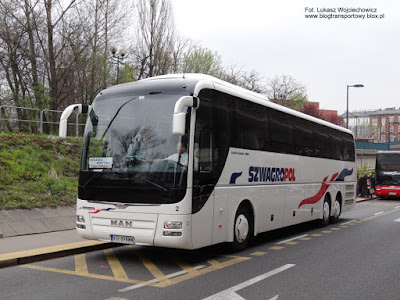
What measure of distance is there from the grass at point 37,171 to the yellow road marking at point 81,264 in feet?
10.9

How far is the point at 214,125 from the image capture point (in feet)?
28.7

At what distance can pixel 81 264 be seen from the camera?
27.5ft

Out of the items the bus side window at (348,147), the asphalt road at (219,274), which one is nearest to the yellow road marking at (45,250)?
the asphalt road at (219,274)

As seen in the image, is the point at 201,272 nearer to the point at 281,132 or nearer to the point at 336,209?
the point at 281,132

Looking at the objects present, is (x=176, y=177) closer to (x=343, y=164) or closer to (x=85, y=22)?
(x=343, y=164)

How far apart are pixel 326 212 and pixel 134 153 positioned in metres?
9.32

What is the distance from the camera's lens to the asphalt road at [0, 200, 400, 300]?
6.37 m

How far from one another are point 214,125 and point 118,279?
3266 millimetres

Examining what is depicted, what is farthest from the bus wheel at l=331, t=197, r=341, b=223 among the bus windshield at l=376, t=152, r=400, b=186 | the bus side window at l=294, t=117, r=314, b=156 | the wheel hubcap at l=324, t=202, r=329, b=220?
the bus windshield at l=376, t=152, r=400, b=186

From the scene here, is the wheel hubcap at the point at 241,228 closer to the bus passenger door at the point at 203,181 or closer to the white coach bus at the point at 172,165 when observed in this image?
the white coach bus at the point at 172,165

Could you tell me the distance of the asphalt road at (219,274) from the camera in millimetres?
6371

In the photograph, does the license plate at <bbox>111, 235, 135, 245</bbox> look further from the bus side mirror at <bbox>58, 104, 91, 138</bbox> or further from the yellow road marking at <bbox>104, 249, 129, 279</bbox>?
the bus side mirror at <bbox>58, 104, 91, 138</bbox>

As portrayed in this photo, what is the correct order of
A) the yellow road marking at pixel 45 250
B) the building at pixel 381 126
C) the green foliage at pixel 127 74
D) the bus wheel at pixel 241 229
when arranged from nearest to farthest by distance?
the yellow road marking at pixel 45 250, the bus wheel at pixel 241 229, the green foliage at pixel 127 74, the building at pixel 381 126

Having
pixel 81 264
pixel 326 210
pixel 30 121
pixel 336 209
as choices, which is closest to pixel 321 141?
pixel 326 210
